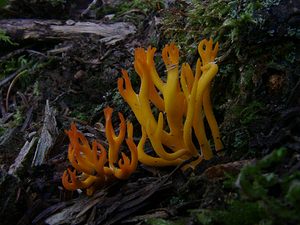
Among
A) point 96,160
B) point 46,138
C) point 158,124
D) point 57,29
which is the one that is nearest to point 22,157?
point 46,138

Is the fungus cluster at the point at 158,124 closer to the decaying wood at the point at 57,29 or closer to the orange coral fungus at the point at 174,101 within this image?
the orange coral fungus at the point at 174,101

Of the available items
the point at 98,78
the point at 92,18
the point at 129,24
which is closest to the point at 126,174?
the point at 98,78

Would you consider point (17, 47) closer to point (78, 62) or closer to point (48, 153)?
point (78, 62)

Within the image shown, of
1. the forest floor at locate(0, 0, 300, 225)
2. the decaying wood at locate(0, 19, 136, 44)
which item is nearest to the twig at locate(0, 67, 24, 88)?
the forest floor at locate(0, 0, 300, 225)

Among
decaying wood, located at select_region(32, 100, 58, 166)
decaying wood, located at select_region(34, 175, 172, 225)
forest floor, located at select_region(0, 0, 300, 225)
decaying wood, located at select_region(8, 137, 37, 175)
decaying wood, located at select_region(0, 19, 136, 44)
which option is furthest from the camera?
decaying wood, located at select_region(0, 19, 136, 44)

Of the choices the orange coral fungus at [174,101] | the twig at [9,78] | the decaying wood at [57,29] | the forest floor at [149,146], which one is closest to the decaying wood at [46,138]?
the forest floor at [149,146]

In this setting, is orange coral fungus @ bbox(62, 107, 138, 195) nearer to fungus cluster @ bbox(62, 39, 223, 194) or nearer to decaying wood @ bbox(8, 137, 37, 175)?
fungus cluster @ bbox(62, 39, 223, 194)

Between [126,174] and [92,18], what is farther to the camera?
[92,18]
